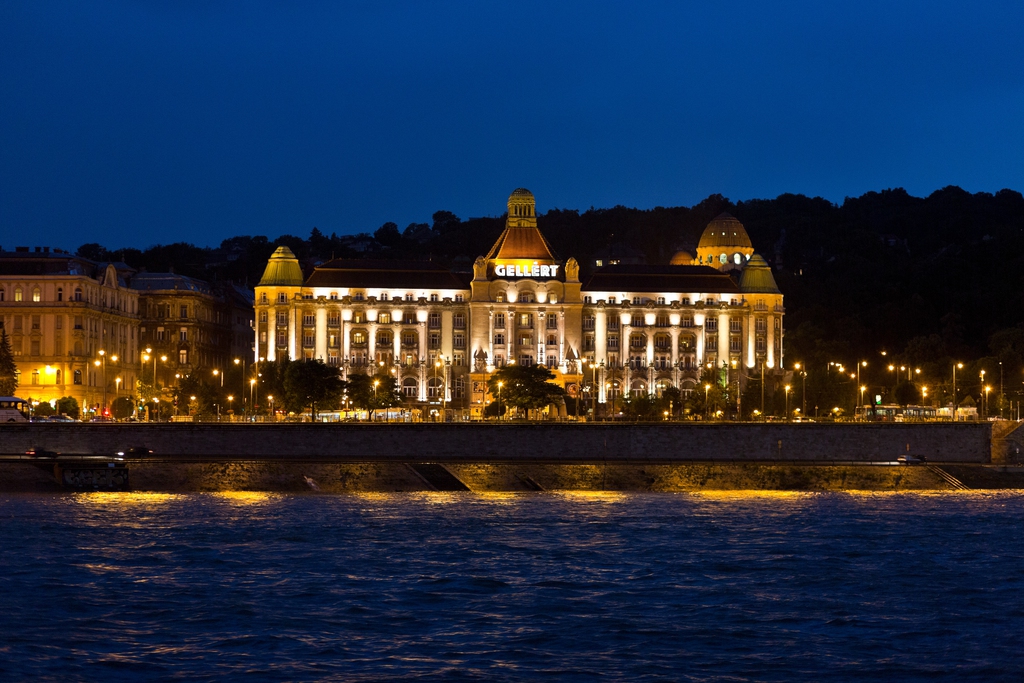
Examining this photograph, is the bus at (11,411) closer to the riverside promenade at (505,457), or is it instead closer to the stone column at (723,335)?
the riverside promenade at (505,457)

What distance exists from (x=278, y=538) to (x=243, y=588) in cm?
1380

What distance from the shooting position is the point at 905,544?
231ft

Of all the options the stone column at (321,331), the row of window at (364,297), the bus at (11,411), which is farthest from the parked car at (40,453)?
the row of window at (364,297)

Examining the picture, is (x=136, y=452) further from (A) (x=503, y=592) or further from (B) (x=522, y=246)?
(B) (x=522, y=246)

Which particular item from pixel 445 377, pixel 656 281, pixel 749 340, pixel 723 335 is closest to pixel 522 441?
pixel 445 377

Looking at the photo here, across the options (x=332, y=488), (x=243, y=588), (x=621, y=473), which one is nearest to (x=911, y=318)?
(x=621, y=473)

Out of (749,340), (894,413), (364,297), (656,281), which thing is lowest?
(894,413)

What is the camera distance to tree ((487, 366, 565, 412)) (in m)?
150

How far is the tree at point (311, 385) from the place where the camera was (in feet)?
465

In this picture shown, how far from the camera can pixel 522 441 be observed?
110125 mm

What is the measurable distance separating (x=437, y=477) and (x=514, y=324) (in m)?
76.1

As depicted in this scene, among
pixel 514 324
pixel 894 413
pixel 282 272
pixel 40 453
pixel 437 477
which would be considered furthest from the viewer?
pixel 514 324

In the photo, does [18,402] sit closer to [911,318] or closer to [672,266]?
[672,266]

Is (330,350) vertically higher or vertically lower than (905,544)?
higher
